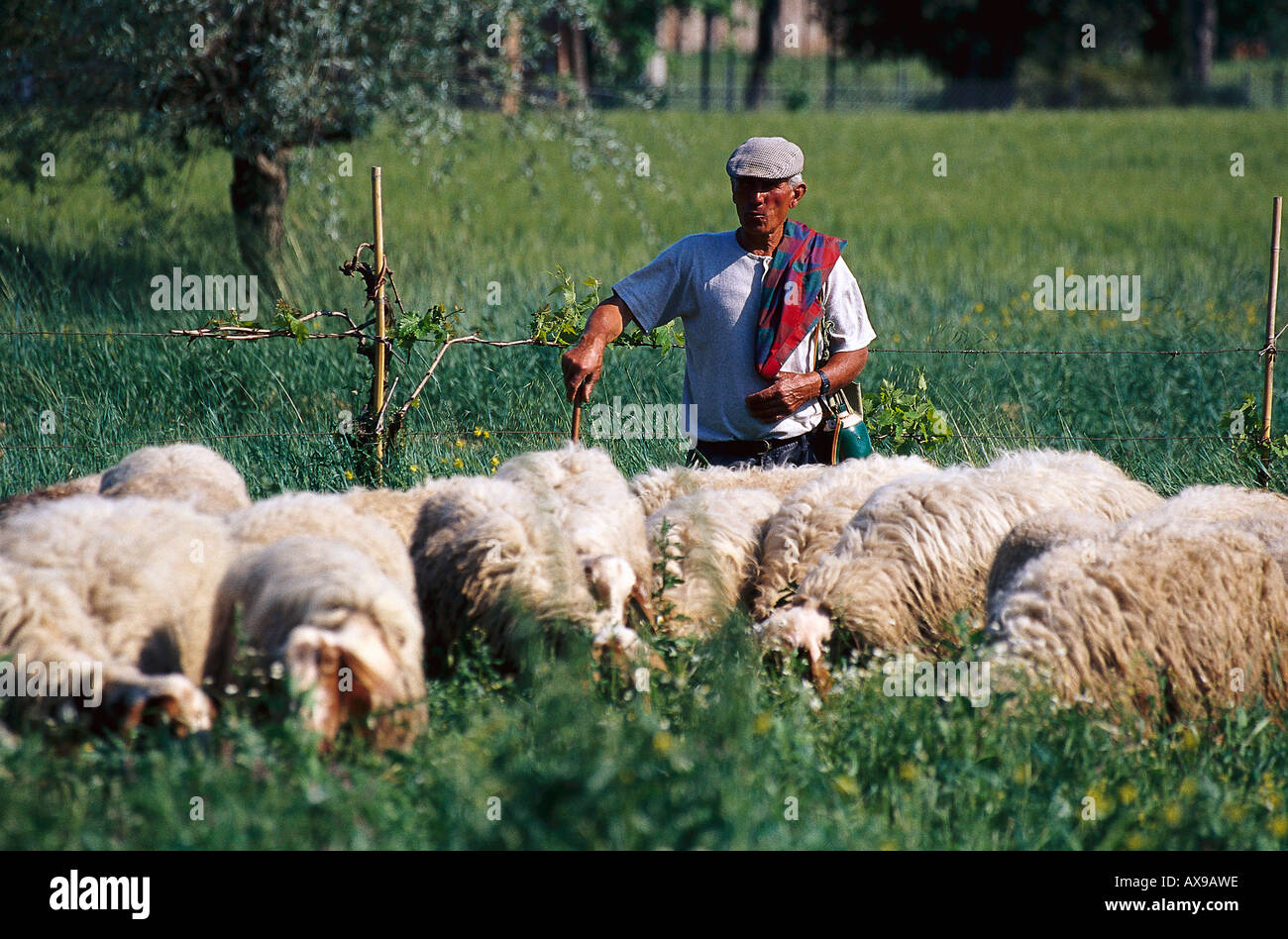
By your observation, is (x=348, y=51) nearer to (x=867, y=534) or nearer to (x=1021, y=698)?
(x=867, y=534)

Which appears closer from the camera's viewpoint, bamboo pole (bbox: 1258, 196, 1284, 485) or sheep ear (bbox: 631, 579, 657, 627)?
sheep ear (bbox: 631, 579, 657, 627)

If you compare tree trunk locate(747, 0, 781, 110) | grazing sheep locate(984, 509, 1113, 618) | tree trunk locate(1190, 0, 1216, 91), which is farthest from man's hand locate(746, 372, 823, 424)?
tree trunk locate(1190, 0, 1216, 91)

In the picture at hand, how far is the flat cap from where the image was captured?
531 centimetres

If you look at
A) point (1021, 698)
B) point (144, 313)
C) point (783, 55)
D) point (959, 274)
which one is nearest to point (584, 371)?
point (1021, 698)

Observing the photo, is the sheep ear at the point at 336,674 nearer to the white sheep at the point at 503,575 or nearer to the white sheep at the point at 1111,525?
the white sheep at the point at 503,575

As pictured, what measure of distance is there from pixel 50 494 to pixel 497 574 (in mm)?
1855

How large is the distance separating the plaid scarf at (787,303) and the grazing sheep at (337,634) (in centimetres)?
257

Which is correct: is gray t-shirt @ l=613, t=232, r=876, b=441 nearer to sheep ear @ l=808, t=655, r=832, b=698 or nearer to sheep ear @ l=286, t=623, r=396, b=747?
sheep ear @ l=808, t=655, r=832, b=698

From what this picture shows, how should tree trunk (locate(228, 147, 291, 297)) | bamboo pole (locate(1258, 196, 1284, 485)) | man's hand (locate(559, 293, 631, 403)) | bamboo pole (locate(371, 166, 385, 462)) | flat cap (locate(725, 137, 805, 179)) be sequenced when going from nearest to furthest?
man's hand (locate(559, 293, 631, 403)) < flat cap (locate(725, 137, 805, 179)) < bamboo pole (locate(371, 166, 385, 462)) < bamboo pole (locate(1258, 196, 1284, 485)) < tree trunk (locate(228, 147, 291, 297))

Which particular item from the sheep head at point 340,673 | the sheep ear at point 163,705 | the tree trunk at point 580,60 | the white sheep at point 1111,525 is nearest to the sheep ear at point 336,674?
the sheep head at point 340,673

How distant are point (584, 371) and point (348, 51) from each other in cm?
685

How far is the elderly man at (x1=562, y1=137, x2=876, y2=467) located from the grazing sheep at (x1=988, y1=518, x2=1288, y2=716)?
179 centimetres

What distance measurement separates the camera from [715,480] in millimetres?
5438

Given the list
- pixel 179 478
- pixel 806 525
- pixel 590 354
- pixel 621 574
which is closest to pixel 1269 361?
pixel 806 525
